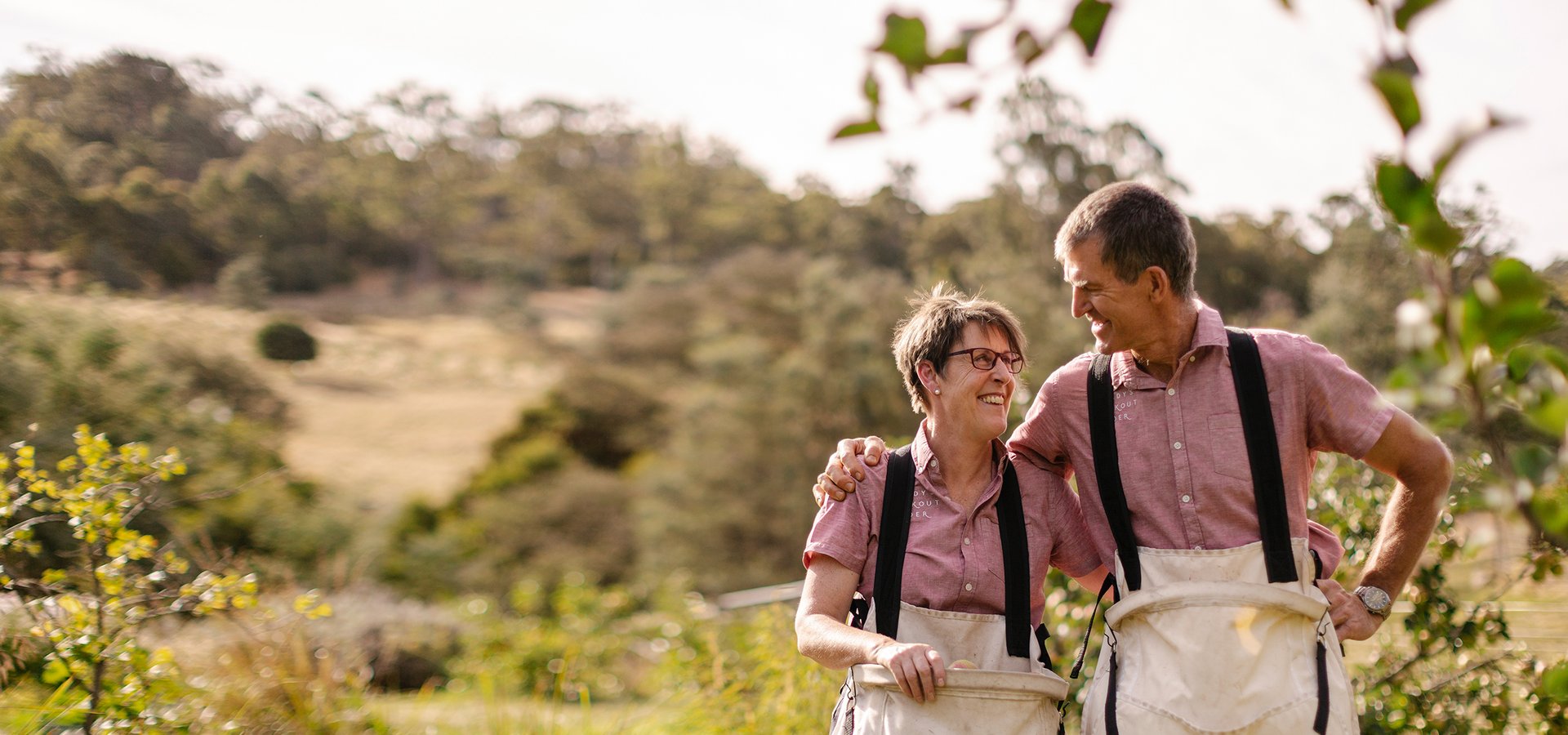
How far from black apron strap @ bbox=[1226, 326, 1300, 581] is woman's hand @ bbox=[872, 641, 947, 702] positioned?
64 cm

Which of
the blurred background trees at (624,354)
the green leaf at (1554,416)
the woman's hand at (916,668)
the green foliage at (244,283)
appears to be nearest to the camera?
the green leaf at (1554,416)

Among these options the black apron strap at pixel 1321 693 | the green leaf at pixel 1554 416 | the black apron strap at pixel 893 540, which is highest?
the green leaf at pixel 1554 416

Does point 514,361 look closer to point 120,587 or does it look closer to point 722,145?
point 722,145

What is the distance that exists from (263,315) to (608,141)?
41813 millimetres

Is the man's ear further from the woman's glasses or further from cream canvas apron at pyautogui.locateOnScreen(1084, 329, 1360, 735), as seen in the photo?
the woman's glasses

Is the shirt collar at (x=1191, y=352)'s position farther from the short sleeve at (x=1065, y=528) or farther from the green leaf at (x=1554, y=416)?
the green leaf at (x=1554, y=416)

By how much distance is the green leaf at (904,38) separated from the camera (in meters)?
0.79

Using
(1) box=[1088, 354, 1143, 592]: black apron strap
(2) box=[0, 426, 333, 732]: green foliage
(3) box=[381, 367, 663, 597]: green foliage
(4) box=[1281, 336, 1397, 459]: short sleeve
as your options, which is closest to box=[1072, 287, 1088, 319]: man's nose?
(1) box=[1088, 354, 1143, 592]: black apron strap

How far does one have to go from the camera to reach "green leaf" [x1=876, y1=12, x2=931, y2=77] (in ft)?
2.60

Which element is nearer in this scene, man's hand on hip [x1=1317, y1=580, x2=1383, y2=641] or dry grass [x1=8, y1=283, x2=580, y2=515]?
man's hand on hip [x1=1317, y1=580, x2=1383, y2=641]

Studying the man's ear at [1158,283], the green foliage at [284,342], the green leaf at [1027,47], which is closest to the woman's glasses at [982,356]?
the man's ear at [1158,283]

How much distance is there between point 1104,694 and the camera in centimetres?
217

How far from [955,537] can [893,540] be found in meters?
0.12

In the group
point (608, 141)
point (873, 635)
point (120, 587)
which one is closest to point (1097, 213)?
point (873, 635)
